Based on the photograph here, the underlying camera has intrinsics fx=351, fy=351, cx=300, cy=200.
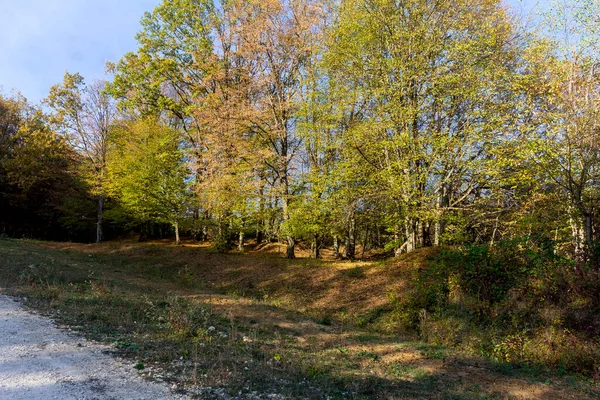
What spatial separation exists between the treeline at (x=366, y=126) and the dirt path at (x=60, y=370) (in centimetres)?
967

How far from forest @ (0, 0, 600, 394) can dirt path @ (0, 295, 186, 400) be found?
7033 mm

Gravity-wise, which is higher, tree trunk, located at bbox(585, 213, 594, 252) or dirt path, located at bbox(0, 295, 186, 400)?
tree trunk, located at bbox(585, 213, 594, 252)

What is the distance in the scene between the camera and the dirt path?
3.92 metres

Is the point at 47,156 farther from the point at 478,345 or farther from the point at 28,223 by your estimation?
the point at 478,345

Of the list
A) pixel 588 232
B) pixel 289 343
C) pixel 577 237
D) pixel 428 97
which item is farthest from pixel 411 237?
pixel 289 343

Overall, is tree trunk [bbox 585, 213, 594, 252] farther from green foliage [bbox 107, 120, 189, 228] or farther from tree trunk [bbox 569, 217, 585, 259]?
green foliage [bbox 107, 120, 189, 228]

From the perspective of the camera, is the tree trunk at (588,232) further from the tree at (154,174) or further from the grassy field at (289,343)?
the tree at (154,174)

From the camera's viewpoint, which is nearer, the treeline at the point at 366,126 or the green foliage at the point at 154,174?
the treeline at the point at 366,126

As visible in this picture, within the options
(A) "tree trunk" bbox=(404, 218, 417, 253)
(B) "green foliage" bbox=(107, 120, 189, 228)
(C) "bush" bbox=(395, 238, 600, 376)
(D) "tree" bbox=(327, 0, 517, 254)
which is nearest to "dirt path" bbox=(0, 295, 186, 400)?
(C) "bush" bbox=(395, 238, 600, 376)

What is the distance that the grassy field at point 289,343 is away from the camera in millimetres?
4973

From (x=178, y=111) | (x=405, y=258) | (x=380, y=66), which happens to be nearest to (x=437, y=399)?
(x=405, y=258)

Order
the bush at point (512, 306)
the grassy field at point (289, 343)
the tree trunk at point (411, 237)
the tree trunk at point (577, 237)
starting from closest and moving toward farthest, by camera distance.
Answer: the grassy field at point (289, 343) → the bush at point (512, 306) → the tree trunk at point (577, 237) → the tree trunk at point (411, 237)

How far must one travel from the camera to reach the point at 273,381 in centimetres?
488

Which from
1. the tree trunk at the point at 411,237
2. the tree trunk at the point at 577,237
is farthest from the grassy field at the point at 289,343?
the tree trunk at the point at 577,237
